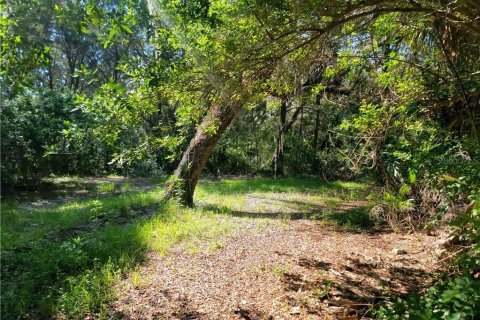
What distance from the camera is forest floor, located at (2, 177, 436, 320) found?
3104 mm

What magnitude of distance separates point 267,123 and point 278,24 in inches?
533

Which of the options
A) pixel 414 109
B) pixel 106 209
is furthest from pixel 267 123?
pixel 414 109

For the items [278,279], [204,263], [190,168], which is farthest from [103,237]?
[190,168]

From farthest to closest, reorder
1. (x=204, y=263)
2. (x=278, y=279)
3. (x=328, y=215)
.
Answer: (x=328, y=215), (x=204, y=263), (x=278, y=279)

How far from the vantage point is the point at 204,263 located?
4.10 metres

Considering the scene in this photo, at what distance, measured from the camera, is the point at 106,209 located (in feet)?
21.7

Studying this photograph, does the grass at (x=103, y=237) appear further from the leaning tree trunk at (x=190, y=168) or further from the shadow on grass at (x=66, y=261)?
the leaning tree trunk at (x=190, y=168)

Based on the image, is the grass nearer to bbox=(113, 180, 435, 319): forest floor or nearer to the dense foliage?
bbox=(113, 180, 435, 319): forest floor

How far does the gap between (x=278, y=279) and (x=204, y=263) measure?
934mm

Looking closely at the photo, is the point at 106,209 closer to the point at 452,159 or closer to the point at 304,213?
the point at 304,213

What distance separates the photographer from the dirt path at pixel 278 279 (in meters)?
3.11

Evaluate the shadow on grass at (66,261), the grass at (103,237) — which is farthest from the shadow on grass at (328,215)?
the shadow on grass at (66,261)

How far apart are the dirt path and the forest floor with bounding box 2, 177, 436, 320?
0.5 inches

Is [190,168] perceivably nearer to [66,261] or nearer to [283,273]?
[66,261]
